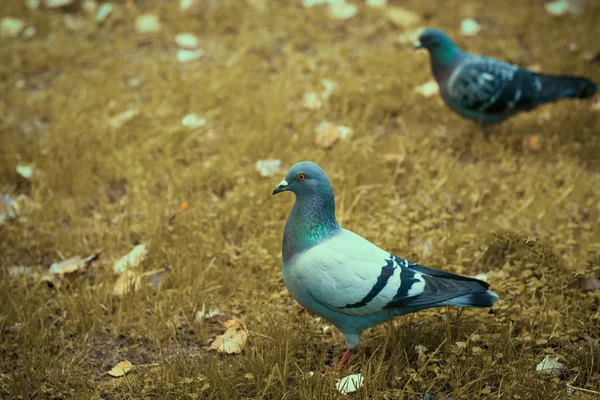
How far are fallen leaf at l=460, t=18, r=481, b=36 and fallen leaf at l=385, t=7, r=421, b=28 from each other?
0.41 metres

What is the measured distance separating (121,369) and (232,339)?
0.44 meters

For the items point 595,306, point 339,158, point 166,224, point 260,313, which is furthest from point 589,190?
point 166,224

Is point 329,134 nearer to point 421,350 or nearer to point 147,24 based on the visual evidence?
point 421,350

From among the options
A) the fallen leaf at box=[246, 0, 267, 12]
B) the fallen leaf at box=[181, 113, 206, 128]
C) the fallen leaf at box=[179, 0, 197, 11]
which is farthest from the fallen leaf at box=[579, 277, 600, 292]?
the fallen leaf at box=[179, 0, 197, 11]

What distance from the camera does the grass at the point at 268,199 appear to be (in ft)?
7.64

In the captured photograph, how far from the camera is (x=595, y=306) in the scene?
2625mm

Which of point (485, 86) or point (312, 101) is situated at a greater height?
point (485, 86)

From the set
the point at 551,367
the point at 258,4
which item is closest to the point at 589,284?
the point at 551,367

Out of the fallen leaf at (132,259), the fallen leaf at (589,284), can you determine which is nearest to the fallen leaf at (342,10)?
the fallen leaf at (132,259)

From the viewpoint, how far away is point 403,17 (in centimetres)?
532

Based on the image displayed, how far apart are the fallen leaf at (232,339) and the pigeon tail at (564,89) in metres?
2.38

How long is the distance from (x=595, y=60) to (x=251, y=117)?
2.52 meters

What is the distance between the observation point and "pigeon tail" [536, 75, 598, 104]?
3.77 meters

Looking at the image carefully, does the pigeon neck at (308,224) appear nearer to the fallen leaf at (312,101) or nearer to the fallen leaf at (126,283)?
the fallen leaf at (126,283)
